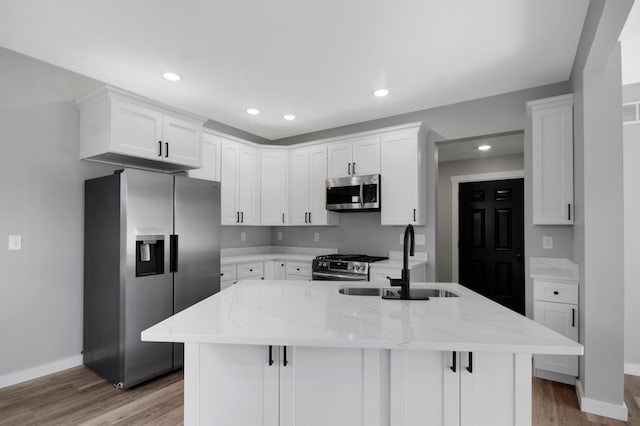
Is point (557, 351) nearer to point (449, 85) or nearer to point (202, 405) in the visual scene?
point (202, 405)

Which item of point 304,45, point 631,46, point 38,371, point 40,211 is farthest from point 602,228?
point 38,371

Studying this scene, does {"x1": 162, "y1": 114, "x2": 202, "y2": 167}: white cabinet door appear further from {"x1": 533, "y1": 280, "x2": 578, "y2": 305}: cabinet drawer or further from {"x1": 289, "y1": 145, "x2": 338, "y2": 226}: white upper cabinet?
{"x1": 533, "y1": 280, "x2": 578, "y2": 305}: cabinet drawer

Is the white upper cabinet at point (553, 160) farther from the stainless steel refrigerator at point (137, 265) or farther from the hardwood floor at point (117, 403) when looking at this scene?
the stainless steel refrigerator at point (137, 265)

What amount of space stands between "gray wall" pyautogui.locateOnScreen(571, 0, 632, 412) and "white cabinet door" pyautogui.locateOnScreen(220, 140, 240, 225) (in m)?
3.44

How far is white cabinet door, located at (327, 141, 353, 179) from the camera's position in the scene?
420cm

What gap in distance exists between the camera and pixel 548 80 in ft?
10.5

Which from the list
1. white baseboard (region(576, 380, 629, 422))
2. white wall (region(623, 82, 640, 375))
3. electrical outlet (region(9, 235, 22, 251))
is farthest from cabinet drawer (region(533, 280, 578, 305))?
electrical outlet (region(9, 235, 22, 251))

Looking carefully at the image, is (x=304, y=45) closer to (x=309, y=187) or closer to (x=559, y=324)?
(x=309, y=187)

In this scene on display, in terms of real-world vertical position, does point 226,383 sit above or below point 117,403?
above

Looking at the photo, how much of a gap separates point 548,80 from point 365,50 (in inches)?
73.1

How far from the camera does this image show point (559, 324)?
2.71 metres

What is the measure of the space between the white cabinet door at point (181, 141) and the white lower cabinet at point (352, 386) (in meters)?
2.37

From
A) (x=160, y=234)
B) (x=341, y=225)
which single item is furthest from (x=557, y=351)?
(x=341, y=225)

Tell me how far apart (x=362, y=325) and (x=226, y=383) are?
0.63 m
